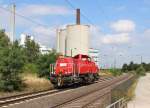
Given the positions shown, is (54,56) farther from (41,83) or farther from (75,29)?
(75,29)

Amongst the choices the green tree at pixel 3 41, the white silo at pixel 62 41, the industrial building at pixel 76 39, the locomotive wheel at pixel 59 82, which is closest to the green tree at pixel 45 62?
the green tree at pixel 3 41

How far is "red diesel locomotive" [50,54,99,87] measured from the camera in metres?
40.7

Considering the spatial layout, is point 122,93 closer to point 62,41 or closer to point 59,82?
point 59,82

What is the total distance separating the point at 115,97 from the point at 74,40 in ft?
194

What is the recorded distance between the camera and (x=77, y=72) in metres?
42.8

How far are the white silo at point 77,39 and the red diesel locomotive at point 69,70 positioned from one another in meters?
31.8

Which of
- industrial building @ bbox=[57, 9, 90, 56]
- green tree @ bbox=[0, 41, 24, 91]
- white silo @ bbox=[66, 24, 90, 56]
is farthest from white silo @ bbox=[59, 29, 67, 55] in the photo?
green tree @ bbox=[0, 41, 24, 91]

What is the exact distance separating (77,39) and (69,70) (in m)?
37.3

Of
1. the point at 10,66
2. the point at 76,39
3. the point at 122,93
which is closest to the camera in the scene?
the point at 122,93

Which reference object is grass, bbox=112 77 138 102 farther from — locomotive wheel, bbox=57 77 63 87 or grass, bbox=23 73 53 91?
grass, bbox=23 73 53 91

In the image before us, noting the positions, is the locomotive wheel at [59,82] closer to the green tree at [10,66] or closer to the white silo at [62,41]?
the green tree at [10,66]

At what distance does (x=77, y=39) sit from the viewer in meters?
78.5

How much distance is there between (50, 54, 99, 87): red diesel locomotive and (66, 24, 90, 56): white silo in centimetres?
3178

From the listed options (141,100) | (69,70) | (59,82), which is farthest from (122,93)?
(69,70)
